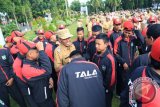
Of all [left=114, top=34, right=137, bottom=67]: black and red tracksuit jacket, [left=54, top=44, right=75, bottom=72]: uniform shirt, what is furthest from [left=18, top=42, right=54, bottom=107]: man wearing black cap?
[left=114, top=34, right=137, bottom=67]: black and red tracksuit jacket

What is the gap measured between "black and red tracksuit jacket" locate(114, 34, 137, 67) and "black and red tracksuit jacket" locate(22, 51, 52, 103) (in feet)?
6.63

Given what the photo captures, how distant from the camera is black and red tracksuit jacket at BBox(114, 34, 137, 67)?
214 inches

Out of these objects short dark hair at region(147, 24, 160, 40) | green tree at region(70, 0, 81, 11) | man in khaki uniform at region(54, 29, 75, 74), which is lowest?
man in khaki uniform at region(54, 29, 75, 74)

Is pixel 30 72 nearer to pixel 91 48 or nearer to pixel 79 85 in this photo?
pixel 79 85

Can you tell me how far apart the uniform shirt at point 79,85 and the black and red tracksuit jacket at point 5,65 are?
2688mm

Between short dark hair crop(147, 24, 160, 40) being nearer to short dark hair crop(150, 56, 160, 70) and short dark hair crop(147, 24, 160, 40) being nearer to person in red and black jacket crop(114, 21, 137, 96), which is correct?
short dark hair crop(150, 56, 160, 70)

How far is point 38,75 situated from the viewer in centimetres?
398

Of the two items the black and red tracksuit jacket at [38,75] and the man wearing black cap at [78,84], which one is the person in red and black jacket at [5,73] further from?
the man wearing black cap at [78,84]

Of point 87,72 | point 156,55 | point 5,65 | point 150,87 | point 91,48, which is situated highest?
point 156,55

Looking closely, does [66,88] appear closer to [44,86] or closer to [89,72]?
[89,72]

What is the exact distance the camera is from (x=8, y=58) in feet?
18.6

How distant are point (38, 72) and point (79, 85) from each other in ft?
3.17

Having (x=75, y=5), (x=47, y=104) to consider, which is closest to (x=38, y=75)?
(x=47, y=104)

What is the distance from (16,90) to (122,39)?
314cm
